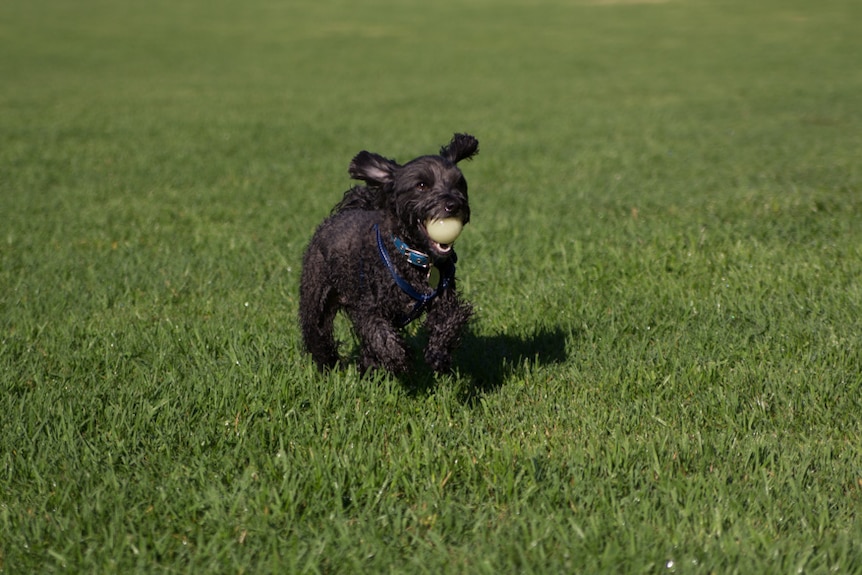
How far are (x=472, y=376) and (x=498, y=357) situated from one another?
1.35 ft

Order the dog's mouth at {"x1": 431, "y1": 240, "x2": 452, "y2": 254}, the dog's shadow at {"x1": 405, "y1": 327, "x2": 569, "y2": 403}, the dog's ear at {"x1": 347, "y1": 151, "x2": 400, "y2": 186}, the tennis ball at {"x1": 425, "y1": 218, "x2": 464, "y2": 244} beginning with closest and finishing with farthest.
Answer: the tennis ball at {"x1": 425, "y1": 218, "x2": 464, "y2": 244}
the dog's mouth at {"x1": 431, "y1": 240, "x2": 452, "y2": 254}
the dog's ear at {"x1": 347, "y1": 151, "x2": 400, "y2": 186}
the dog's shadow at {"x1": 405, "y1": 327, "x2": 569, "y2": 403}

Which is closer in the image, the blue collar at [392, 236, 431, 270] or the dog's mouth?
the dog's mouth

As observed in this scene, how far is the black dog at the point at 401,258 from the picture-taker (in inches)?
206

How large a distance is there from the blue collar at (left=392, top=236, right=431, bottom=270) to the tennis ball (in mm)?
355

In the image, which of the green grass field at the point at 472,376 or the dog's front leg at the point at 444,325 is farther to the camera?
the dog's front leg at the point at 444,325

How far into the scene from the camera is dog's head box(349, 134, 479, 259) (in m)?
5.07

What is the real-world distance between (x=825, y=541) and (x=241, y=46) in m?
47.2

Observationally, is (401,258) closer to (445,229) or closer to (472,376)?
(445,229)

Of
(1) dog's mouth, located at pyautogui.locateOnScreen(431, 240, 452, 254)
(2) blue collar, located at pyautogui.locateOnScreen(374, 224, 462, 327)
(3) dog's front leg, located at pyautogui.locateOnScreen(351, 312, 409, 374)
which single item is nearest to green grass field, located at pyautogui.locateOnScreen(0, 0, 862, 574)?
(3) dog's front leg, located at pyautogui.locateOnScreen(351, 312, 409, 374)

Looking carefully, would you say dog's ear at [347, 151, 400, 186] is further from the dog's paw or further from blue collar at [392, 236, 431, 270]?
the dog's paw

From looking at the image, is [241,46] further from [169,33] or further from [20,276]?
[20,276]

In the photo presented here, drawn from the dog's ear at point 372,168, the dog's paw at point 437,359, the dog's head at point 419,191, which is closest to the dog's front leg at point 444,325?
the dog's paw at point 437,359

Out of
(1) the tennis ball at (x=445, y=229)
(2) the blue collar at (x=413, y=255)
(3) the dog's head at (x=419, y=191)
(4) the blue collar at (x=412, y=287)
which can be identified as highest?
(3) the dog's head at (x=419, y=191)

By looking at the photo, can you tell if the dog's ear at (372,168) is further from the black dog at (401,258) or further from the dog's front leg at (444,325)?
the dog's front leg at (444,325)
